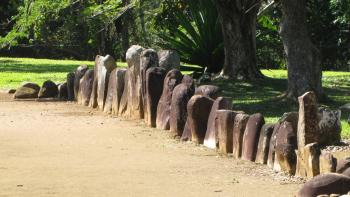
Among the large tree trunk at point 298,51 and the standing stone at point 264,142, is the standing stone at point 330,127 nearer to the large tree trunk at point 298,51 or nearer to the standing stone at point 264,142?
the standing stone at point 264,142

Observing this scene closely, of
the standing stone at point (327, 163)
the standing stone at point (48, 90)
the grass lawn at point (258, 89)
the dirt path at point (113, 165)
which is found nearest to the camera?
the standing stone at point (327, 163)

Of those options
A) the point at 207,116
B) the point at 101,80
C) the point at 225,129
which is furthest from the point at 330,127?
the point at 101,80

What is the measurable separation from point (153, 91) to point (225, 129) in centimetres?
330

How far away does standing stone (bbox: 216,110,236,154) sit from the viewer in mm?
9766

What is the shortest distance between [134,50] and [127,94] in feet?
2.40

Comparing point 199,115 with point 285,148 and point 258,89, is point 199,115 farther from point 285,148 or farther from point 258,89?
point 258,89

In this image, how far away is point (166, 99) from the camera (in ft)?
40.7

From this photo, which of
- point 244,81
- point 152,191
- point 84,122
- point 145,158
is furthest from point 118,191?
point 244,81

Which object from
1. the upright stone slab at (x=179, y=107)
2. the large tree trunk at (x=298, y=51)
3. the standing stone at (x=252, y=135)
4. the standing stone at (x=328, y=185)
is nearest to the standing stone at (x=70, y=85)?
the large tree trunk at (x=298, y=51)

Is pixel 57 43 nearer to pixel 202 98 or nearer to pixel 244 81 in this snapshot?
pixel 244 81

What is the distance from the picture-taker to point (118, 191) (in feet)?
25.6

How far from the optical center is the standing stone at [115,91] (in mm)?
14594

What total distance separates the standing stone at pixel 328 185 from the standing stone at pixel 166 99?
18.0 ft

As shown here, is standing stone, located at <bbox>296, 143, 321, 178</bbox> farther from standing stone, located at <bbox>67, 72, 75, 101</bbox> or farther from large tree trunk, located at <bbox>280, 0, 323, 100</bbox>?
standing stone, located at <bbox>67, 72, 75, 101</bbox>
